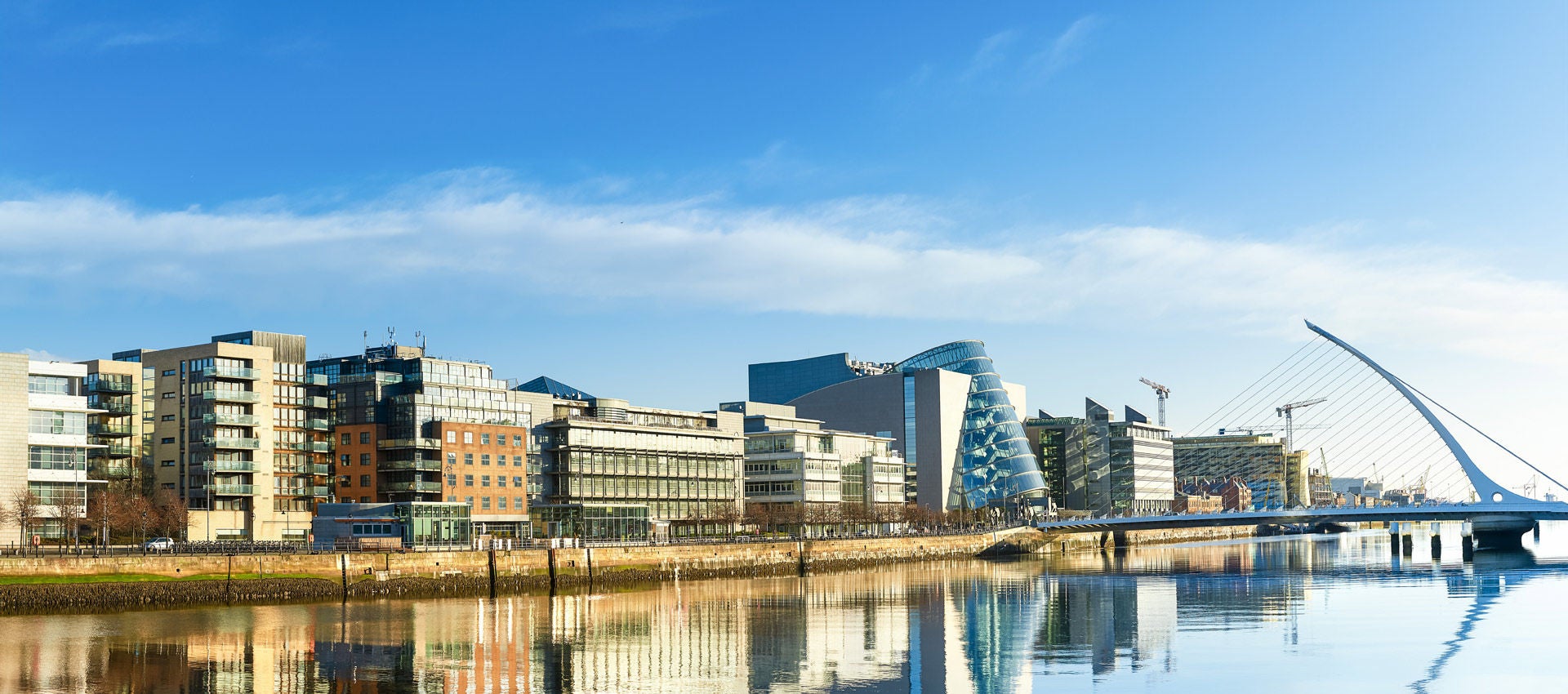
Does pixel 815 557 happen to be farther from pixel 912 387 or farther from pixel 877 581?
pixel 912 387

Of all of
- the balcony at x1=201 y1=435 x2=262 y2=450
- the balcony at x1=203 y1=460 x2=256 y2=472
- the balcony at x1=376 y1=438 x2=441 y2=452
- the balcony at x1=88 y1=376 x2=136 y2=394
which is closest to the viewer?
the balcony at x1=88 y1=376 x2=136 y2=394

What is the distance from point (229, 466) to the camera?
101m

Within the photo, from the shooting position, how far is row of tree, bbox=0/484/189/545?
84.1 m

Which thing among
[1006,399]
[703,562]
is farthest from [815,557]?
[1006,399]

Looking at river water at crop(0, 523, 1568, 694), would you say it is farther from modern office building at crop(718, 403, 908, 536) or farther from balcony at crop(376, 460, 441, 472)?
modern office building at crop(718, 403, 908, 536)

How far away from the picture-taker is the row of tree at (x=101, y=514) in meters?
84.1

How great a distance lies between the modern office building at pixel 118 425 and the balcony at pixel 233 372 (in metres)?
5.61

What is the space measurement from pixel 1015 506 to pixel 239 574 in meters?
118

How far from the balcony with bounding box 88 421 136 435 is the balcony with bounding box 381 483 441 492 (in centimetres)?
1752

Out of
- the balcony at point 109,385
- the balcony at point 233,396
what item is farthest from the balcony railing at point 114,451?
the balcony at point 233,396

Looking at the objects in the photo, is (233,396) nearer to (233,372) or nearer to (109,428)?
(233,372)

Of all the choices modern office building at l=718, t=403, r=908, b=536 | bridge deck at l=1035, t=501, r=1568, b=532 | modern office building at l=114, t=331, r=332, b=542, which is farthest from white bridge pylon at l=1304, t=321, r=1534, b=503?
modern office building at l=114, t=331, r=332, b=542

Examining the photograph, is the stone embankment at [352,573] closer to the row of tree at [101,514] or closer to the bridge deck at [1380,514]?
the row of tree at [101,514]

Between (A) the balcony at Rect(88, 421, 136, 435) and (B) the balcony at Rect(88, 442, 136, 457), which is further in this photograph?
(A) the balcony at Rect(88, 421, 136, 435)
